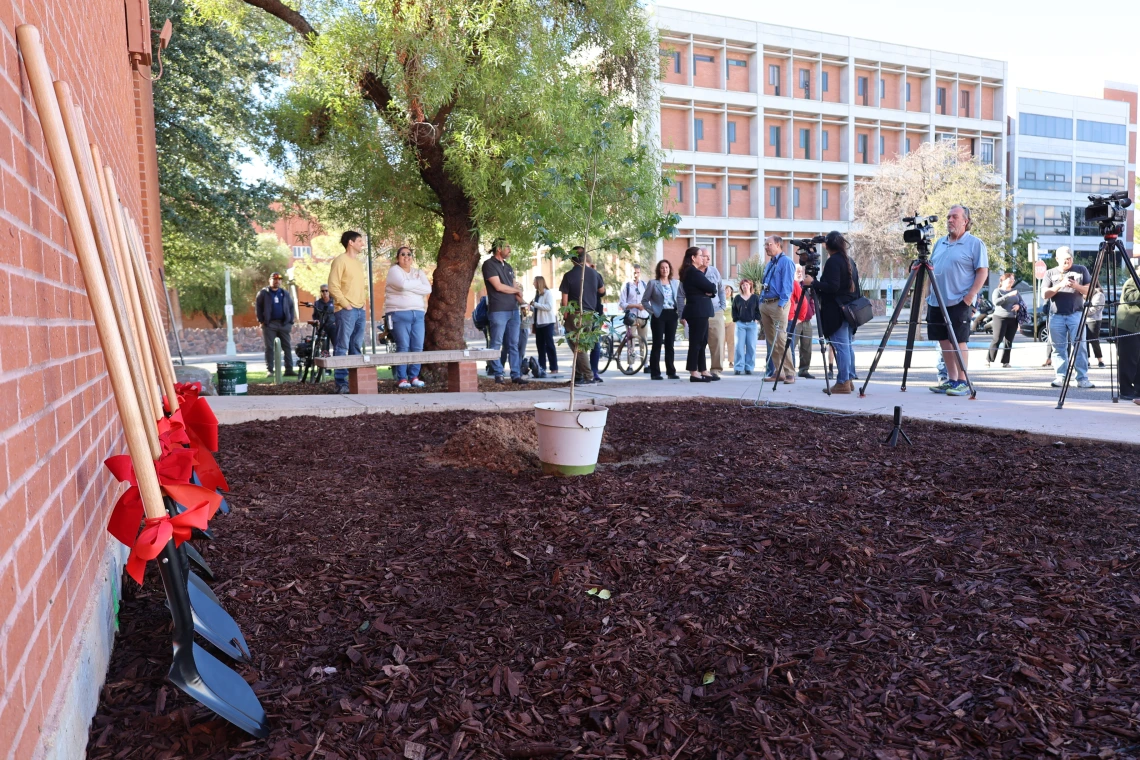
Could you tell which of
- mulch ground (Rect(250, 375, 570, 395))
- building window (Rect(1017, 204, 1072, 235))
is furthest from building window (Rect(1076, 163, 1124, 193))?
mulch ground (Rect(250, 375, 570, 395))

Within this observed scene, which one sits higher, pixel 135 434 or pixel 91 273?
pixel 91 273

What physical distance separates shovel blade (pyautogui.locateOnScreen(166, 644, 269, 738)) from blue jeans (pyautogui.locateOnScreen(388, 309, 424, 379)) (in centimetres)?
955

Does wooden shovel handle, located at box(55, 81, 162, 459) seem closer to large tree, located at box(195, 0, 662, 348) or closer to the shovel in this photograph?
the shovel

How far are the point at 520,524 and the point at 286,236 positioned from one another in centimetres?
6156

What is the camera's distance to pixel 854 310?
33.1ft

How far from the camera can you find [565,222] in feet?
39.7

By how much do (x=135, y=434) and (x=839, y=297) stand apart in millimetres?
9045

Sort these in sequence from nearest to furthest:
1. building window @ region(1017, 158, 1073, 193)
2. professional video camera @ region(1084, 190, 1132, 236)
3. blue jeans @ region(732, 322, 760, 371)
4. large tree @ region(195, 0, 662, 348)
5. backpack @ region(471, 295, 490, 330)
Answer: professional video camera @ region(1084, 190, 1132, 236) < large tree @ region(195, 0, 662, 348) < blue jeans @ region(732, 322, 760, 371) < backpack @ region(471, 295, 490, 330) < building window @ region(1017, 158, 1073, 193)

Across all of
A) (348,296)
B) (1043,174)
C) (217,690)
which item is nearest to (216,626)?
(217,690)

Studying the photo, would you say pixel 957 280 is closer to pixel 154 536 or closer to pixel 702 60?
pixel 154 536

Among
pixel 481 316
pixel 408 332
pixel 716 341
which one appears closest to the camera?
pixel 408 332

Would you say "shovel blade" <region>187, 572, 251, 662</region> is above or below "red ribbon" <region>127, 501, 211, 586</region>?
below

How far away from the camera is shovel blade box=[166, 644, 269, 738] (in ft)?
7.55

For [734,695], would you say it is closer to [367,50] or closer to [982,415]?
[982,415]
